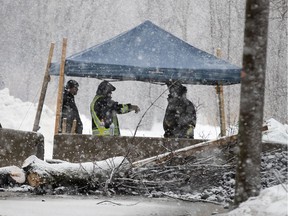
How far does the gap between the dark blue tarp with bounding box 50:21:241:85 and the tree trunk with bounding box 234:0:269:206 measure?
6.30 m

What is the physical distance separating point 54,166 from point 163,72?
3.85m

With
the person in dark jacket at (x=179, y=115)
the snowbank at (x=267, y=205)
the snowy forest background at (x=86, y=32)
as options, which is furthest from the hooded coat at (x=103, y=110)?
the snowy forest background at (x=86, y=32)

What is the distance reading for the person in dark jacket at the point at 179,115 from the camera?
1366 cm

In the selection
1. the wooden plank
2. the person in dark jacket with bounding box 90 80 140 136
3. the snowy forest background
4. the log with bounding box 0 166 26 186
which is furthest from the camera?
the snowy forest background

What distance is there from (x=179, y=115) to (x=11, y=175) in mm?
4288

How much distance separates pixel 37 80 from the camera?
52469 millimetres

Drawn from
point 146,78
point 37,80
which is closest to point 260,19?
point 146,78

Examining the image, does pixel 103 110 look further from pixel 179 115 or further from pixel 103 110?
pixel 179 115

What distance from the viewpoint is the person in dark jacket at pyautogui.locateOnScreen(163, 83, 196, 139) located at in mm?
13664

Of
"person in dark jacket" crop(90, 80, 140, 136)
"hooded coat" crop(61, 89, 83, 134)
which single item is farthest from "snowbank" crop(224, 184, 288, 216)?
"hooded coat" crop(61, 89, 83, 134)

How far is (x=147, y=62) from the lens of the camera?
13.5 metres

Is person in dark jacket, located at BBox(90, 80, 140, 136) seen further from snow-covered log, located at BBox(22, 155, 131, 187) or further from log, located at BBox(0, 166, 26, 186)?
snow-covered log, located at BBox(22, 155, 131, 187)

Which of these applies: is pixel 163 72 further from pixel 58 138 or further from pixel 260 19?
pixel 260 19

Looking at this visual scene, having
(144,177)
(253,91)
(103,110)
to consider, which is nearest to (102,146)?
(103,110)
